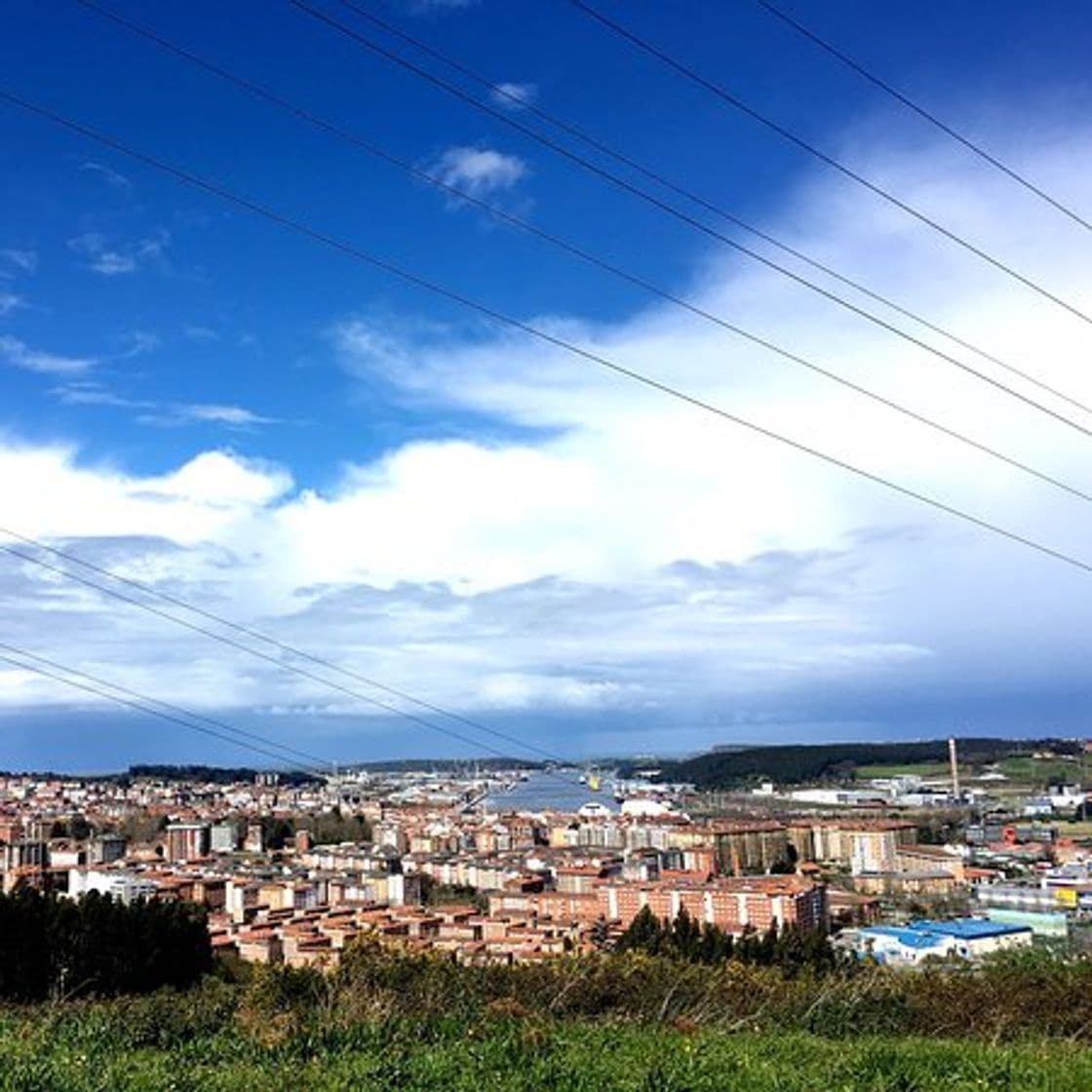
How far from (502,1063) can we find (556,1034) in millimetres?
1139

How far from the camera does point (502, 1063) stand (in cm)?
479

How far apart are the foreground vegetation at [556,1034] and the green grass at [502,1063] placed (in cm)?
1

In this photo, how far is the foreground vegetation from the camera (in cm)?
448

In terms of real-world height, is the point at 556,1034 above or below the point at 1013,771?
below

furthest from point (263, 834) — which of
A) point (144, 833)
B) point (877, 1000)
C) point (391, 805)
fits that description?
point (877, 1000)

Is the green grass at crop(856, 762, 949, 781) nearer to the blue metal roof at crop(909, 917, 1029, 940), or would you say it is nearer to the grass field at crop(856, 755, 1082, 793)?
the grass field at crop(856, 755, 1082, 793)

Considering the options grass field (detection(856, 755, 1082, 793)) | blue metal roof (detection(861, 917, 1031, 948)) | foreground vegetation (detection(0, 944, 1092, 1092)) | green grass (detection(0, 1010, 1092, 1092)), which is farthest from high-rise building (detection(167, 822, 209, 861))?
grass field (detection(856, 755, 1082, 793))

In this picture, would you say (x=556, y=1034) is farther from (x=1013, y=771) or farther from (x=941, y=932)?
(x=1013, y=771)

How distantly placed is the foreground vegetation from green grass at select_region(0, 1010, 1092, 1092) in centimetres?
1

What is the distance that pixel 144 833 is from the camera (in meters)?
80.2

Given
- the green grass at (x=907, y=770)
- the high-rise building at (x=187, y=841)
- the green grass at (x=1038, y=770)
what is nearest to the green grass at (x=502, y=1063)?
the high-rise building at (x=187, y=841)

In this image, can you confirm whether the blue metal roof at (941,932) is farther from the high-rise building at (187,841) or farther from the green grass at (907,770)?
the green grass at (907,770)

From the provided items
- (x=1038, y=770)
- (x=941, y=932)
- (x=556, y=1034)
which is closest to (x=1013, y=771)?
(x=1038, y=770)

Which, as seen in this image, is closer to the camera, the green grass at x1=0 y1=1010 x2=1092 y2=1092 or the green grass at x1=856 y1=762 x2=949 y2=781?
the green grass at x1=0 y1=1010 x2=1092 y2=1092
